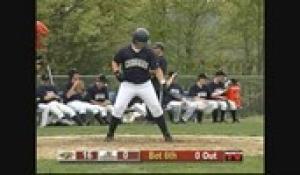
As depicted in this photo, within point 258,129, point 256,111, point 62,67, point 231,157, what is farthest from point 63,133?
point 62,67

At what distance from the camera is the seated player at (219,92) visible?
78.2 feet

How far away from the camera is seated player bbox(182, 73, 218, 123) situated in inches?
916

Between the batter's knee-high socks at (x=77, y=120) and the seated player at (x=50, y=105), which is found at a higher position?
the seated player at (x=50, y=105)

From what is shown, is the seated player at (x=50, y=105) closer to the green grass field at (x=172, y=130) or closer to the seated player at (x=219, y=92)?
the green grass field at (x=172, y=130)

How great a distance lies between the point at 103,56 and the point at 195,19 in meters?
4.87

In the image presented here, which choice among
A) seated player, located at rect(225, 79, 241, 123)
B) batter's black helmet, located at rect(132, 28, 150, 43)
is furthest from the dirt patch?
seated player, located at rect(225, 79, 241, 123)

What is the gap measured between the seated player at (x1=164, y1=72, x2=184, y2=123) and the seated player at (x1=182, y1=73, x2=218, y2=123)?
217 mm

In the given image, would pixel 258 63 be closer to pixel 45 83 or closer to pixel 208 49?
pixel 208 49

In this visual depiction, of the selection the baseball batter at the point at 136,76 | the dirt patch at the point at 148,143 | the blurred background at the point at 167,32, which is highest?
the blurred background at the point at 167,32

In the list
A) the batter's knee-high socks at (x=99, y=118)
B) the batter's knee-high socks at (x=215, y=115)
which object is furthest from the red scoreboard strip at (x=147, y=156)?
the batter's knee-high socks at (x=215, y=115)

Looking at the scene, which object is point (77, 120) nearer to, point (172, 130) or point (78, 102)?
point (78, 102)

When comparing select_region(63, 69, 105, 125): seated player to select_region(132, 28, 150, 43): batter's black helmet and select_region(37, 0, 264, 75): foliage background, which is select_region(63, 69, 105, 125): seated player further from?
select_region(37, 0, 264, 75): foliage background

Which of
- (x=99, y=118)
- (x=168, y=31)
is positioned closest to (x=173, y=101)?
(x=99, y=118)

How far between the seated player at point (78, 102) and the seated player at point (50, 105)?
11.2 inches
